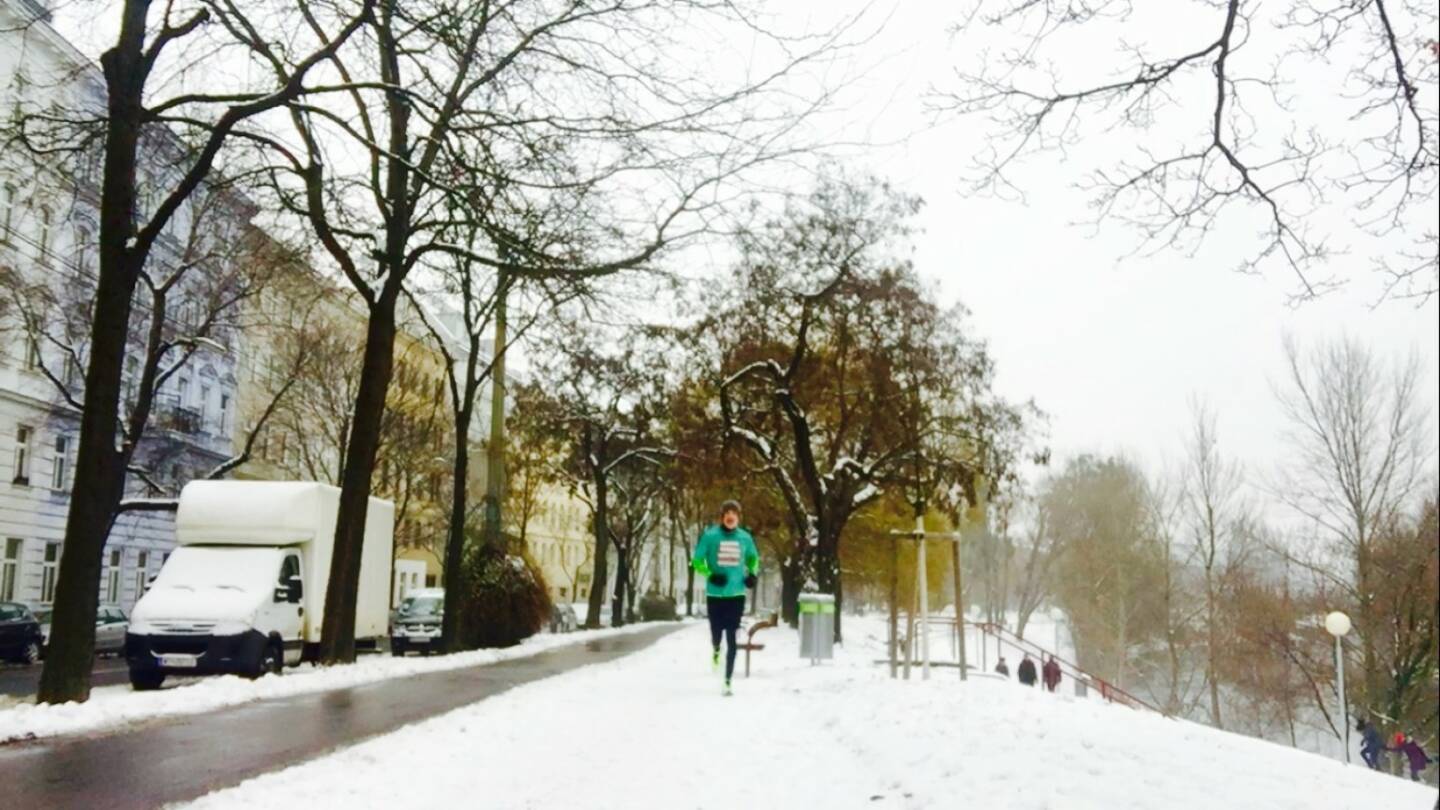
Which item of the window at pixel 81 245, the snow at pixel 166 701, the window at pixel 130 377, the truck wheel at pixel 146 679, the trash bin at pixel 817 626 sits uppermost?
the window at pixel 81 245

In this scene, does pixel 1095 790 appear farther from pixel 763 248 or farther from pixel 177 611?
pixel 177 611

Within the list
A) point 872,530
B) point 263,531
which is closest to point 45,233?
point 263,531

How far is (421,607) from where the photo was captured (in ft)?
113

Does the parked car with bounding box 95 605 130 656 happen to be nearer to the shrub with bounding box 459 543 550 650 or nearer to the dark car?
the dark car

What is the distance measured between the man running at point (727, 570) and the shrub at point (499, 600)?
14.8m

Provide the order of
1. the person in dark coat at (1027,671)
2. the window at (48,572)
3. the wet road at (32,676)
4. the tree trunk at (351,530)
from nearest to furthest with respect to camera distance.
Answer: the tree trunk at (351,530), the wet road at (32,676), the window at (48,572), the person in dark coat at (1027,671)

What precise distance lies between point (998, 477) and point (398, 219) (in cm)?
1961

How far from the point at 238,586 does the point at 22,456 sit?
2245cm

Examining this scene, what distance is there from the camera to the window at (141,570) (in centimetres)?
4384

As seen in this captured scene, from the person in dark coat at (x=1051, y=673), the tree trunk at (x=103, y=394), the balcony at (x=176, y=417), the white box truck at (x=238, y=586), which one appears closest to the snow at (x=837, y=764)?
the tree trunk at (x=103, y=394)

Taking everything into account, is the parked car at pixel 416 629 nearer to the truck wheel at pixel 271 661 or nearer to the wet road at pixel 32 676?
the wet road at pixel 32 676

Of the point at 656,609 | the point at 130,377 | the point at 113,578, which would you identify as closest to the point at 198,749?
the point at 130,377

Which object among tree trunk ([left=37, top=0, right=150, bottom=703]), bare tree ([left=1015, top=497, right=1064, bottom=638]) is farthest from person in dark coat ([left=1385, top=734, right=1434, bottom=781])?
bare tree ([left=1015, top=497, right=1064, bottom=638])

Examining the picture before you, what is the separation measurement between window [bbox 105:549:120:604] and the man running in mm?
35417
